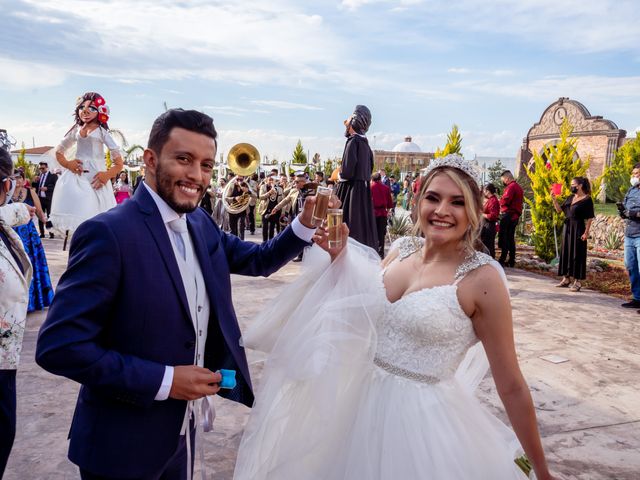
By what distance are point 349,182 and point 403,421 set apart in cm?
486

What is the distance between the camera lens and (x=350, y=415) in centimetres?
213

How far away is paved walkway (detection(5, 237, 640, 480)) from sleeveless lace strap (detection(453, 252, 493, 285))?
1280 millimetres

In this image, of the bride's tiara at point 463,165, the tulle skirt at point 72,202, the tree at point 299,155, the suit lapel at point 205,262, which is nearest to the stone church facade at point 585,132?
the tree at point 299,155

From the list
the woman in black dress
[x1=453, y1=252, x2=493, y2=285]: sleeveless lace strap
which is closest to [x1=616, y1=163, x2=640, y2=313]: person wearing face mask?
the woman in black dress

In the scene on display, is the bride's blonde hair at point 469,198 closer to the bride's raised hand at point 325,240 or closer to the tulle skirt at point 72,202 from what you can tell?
the bride's raised hand at point 325,240

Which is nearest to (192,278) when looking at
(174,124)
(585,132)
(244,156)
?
(174,124)

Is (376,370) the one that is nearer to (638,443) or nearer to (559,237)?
(638,443)

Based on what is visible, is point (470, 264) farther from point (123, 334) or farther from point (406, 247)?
point (123, 334)

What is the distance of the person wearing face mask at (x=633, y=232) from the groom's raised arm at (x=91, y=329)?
25.8 feet

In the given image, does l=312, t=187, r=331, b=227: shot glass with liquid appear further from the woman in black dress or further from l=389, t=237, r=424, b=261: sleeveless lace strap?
the woman in black dress

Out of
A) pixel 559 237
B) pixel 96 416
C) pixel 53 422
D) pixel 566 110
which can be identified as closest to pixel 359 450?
pixel 96 416

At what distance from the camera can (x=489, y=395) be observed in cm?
441

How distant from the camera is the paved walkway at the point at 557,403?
330 centimetres

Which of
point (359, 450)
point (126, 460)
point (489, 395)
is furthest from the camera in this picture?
point (489, 395)
